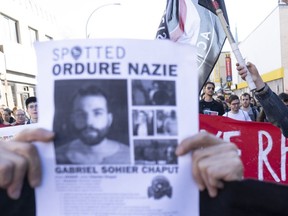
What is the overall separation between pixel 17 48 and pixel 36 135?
2130cm

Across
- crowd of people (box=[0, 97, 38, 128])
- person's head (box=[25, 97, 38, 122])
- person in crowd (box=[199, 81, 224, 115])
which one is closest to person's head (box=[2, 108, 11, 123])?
crowd of people (box=[0, 97, 38, 128])

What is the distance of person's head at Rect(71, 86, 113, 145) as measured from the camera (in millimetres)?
881

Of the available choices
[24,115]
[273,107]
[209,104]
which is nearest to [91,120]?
[273,107]

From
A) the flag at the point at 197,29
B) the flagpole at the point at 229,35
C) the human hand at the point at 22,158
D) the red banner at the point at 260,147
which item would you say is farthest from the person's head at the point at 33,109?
the human hand at the point at 22,158

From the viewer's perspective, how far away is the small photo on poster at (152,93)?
881mm

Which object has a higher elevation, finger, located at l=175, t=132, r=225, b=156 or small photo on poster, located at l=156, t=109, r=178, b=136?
small photo on poster, located at l=156, t=109, r=178, b=136

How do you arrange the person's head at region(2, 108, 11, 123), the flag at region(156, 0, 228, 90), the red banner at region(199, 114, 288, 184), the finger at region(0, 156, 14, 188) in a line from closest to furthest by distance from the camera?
1. the finger at region(0, 156, 14, 188)
2. the red banner at region(199, 114, 288, 184)
3. the flag at region(156, 0, 228, 90)
4. the person's head at region(2, 108, 11, 123)

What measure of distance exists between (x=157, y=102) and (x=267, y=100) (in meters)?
1.80

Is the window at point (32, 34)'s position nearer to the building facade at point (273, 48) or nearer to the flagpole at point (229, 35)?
the building facade at point (273, 48)

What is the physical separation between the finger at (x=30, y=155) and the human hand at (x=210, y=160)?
12.8 inches

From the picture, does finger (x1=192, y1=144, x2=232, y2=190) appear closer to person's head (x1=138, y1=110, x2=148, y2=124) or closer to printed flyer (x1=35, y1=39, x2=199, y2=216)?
printed flyer (x1=35, y1=39, x2=199, y2=216)

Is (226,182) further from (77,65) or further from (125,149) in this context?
(77,65)

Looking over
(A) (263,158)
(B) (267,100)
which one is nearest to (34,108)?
(A) (263,158)

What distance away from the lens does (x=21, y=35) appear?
72.9ft
